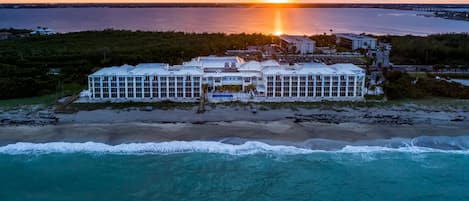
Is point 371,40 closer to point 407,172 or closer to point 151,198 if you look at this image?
point 407,172

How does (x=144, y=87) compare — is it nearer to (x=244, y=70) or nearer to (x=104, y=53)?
(x=244, y=70)

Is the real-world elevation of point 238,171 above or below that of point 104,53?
below

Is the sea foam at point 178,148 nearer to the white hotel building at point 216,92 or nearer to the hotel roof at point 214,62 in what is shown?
the white hotel building at point 216,92

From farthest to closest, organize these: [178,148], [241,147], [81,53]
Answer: [81,53] → [241,147] → [178,148]

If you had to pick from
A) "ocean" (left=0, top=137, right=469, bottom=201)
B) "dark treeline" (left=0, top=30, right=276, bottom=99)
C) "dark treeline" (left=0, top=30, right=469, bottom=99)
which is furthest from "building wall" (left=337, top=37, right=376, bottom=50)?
"ocean" (left=0, top=137, right=469, bottom=201)

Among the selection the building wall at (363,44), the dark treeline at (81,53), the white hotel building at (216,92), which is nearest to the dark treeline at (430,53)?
the building wall at (363,44)

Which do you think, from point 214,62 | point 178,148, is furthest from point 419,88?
point 178,148

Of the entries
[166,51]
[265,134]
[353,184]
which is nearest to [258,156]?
[265,134]
